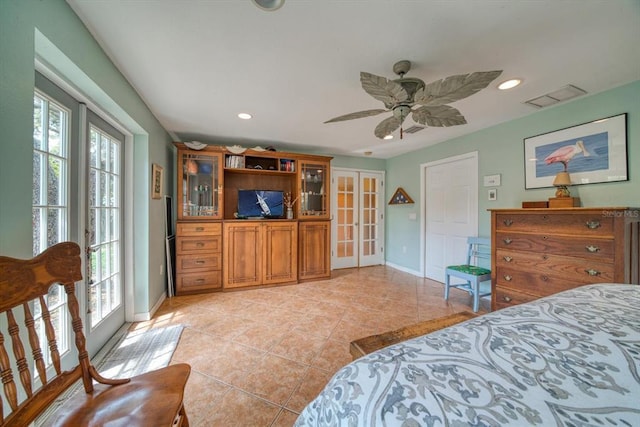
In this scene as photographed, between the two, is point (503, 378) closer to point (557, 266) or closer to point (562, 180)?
point (557, 266)

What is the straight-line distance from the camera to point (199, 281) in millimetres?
3281

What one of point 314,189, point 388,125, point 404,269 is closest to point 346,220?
point 314,189

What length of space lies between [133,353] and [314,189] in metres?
3.03

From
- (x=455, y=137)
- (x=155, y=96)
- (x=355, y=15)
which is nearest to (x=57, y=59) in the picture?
(x=155, y=96)

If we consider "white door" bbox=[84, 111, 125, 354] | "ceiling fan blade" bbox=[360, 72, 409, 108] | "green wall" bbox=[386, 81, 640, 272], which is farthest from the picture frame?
"green wall" bbox=[386, 81, 640, 272]

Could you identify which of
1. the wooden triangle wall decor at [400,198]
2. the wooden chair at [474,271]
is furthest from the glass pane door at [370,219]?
the wooden chair at [474,271]

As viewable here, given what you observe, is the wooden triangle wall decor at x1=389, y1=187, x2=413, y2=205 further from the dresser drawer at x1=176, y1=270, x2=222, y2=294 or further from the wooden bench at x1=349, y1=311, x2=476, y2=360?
the dresser drawer at x1=176, y1=270, x2=222, y2=294

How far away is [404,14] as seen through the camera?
4.25 ft

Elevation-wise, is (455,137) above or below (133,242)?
above

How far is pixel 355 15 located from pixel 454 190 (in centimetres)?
305

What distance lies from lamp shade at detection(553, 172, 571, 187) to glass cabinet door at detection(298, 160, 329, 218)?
2.80 meters

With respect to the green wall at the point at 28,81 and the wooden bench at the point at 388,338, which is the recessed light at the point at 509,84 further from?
the green wall at the point at 28,81

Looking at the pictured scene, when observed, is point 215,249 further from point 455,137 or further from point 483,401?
point 455,137

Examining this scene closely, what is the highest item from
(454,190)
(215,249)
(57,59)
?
(57,59)
